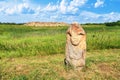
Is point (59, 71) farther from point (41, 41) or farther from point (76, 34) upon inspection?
point (41, 41)

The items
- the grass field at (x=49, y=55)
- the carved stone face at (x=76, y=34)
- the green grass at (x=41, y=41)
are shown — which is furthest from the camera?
the green grass at (x=41, y=41)

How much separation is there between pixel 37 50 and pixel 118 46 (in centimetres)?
584

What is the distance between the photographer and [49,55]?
74.0 ft

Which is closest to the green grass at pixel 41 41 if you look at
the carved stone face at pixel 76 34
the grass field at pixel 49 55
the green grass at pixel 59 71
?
the grass field at pixel 49 55

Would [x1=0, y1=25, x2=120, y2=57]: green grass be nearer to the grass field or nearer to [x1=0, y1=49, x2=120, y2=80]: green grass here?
the grass field

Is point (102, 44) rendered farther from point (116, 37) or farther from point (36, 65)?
point (36, 65)

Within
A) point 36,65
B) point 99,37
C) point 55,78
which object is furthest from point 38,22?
point 55,78

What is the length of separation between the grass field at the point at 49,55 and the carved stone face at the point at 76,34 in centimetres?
120

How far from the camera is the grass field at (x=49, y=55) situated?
15.6 metres

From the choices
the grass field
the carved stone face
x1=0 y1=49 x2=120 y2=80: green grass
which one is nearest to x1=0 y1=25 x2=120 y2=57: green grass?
the grass field

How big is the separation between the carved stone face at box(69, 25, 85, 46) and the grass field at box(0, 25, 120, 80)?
120 centimetres

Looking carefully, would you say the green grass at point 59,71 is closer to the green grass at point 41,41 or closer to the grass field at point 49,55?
the grass field at point 49,55

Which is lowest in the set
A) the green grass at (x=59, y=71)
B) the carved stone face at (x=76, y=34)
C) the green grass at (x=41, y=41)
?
the green grass at (x=59, y=71)

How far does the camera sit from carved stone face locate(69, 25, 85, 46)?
16328 mm
